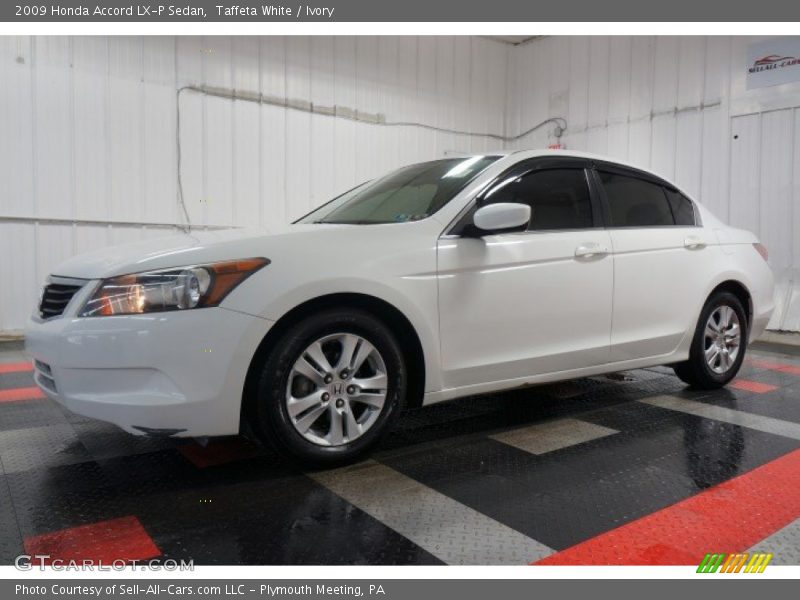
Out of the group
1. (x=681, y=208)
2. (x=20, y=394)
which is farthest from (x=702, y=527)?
(x=20, y=394)

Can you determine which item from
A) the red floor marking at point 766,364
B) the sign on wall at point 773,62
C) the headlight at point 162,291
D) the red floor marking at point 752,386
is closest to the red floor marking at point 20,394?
the headlight at point 162,291

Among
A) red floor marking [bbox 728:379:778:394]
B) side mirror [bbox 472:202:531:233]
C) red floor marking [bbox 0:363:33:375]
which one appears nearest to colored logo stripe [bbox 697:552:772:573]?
side mirror [bbox 472:202:531:233]

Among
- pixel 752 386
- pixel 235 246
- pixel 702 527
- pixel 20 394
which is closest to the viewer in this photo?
pixel 702 527

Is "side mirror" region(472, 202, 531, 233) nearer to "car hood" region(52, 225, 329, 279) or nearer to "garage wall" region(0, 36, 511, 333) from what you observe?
"car hood" region(52, 225, 329, 279)

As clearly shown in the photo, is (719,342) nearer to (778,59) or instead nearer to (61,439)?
(61,439)

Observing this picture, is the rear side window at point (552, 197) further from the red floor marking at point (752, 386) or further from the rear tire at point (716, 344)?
the red floor marking at point (752, 386)

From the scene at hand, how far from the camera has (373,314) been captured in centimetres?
263

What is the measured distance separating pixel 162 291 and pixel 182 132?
5564mm

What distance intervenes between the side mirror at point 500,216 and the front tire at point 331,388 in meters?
0.63

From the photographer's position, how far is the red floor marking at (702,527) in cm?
192

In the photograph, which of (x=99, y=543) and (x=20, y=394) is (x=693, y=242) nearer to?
(x=99, y=543)

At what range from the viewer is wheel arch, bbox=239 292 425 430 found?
7.83 ft

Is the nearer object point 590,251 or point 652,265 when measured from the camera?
point 590,251

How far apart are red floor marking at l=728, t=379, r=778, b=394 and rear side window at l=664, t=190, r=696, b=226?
1261mm
